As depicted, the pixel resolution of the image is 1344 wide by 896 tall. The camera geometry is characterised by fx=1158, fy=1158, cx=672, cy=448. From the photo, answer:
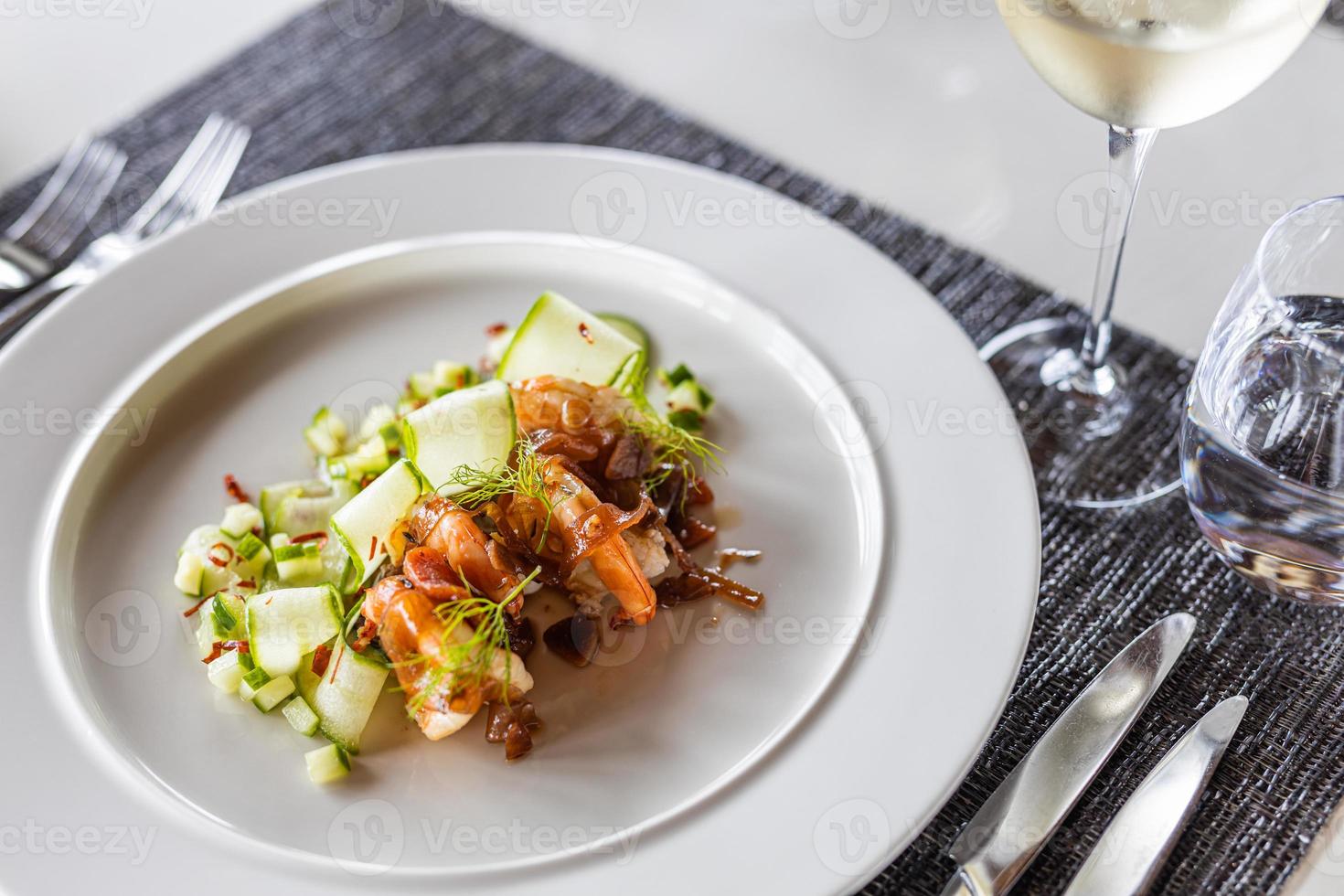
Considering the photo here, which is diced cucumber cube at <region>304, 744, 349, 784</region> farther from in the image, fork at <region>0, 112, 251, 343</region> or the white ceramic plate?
fork at <region>0, 112, 251, 343</region>

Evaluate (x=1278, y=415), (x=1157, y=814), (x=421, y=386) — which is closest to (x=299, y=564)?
(x=421, y=386)

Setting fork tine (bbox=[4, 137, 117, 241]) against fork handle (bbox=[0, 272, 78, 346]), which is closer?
fork handle (bbox=[0, 272, 78, 346])

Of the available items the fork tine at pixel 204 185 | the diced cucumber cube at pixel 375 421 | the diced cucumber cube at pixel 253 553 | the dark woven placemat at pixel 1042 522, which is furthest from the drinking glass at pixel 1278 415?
the fork tine at pixel 204 185

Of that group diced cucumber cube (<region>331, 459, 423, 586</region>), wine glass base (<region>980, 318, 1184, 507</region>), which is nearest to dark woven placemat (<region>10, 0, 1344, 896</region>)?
wine glass base (<region>980, 318, 1184, 507</region>)

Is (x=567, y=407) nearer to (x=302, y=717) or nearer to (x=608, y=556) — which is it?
(x=608, y=556)

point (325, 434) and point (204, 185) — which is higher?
point (204, 185)

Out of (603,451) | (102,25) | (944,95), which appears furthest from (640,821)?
(102,25)

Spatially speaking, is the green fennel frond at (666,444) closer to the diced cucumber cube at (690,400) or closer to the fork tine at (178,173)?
the diced cucumber cube at (690,400)
